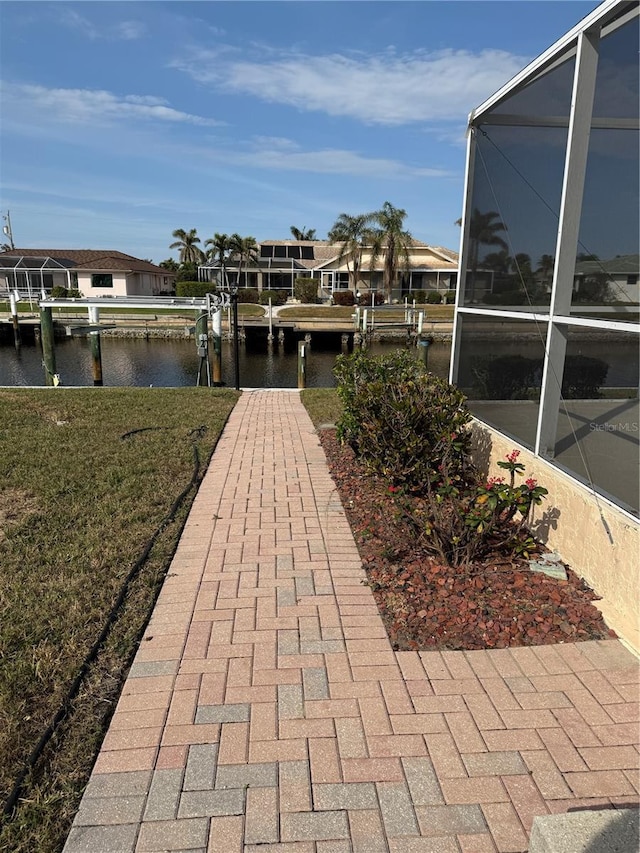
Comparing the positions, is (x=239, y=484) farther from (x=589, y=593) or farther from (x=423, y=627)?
(x=589, y=593)

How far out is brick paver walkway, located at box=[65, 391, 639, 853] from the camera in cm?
198

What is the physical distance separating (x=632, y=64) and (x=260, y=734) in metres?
4.34

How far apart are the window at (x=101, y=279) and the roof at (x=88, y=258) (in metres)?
0.48

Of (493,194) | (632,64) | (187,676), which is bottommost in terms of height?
(187,676)

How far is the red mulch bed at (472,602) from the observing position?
9.98 ft

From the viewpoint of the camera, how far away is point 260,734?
2.38 m

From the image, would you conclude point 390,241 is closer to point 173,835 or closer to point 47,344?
point 47,344

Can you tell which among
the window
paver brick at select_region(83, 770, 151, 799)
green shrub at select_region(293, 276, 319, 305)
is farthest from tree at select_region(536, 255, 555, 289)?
the window

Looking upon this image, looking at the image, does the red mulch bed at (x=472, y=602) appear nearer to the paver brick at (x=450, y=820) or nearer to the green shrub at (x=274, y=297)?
the paver brick at (x=450, y=820)

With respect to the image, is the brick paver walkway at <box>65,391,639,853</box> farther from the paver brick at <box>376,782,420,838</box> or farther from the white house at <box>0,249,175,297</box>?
the white house at <box>0,249,175,297</box>

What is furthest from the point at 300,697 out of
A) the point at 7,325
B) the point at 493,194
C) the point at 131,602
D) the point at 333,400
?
the point at 7,325

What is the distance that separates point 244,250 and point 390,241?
13.8 meters

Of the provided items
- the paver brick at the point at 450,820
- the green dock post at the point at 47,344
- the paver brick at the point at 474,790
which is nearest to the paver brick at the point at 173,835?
the paver brick at the point at 450,820

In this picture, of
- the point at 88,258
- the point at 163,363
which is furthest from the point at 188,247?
the point at 163,363
